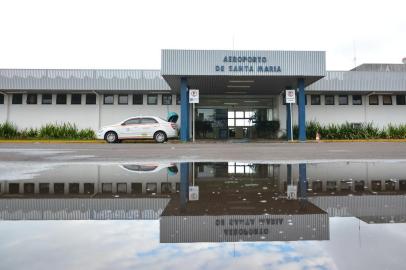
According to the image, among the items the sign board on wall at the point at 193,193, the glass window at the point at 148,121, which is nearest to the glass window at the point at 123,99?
the glass window at the point at 148,121

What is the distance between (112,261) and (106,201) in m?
2.14

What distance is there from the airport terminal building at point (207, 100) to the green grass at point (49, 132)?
4.83ft

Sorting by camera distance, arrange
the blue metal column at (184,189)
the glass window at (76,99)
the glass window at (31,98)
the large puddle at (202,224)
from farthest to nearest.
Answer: the glass window at (31,98) → the glass window at (76,99) → the blue metal column at (184,189) → the large puddle at (202,224)

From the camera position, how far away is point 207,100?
1415 inches

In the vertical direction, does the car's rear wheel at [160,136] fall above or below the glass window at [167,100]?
below

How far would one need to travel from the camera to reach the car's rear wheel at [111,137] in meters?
24.9

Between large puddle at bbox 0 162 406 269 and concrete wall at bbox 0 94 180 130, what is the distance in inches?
1084

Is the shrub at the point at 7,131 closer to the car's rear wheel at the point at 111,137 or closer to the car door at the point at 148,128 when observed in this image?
the car's rear wheel at the point at 111,137

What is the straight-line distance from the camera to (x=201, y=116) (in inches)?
1416

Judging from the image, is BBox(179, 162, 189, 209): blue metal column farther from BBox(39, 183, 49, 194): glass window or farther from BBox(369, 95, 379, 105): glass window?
BBox(369, 95, 379, 105): glass window

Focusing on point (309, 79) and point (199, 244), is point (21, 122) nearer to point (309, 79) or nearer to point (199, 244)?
point (309, 79)

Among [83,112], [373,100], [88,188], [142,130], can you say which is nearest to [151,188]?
[88,188]

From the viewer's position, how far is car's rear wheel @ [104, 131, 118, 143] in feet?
81.7

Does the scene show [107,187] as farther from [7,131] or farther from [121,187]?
[7,131]
